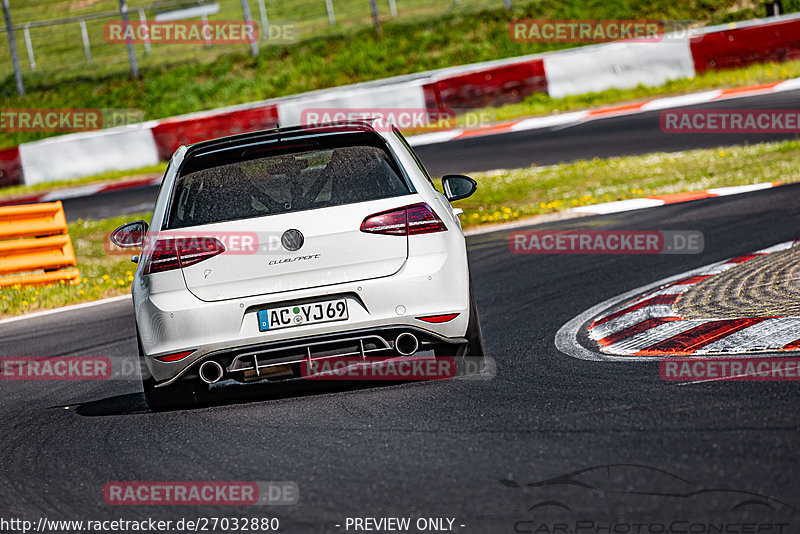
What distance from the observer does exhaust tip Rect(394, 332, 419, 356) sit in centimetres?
587

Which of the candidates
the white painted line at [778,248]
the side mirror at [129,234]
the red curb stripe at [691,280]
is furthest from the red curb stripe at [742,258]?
the side mirror at [129,234]

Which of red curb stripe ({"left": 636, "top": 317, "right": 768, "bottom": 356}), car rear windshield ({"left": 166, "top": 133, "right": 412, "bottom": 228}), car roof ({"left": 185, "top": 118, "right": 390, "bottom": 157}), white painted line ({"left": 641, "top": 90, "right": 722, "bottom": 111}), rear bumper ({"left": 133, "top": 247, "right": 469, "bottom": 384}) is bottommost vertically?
white painted line ({"left": 641, "top": 90, "right": 722, "bottom": 111})

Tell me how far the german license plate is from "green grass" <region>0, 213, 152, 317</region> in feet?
23.7

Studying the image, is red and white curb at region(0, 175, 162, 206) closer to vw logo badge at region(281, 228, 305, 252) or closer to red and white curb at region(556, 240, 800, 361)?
red and white curb at region(556, 240, 800, 361)

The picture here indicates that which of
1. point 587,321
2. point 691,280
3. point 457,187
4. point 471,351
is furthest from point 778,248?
point 471,351

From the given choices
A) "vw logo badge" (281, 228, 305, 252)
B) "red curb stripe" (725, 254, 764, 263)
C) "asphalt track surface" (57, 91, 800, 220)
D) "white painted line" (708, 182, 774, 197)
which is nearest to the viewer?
"vw logo badge" (281, 228, 305, 252)

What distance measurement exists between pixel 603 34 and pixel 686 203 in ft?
53.3

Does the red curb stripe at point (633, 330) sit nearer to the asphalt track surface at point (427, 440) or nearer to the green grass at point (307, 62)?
the asphalt track surface at point (427, 440)

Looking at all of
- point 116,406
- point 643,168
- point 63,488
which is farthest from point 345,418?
point 643,168

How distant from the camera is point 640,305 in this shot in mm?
7625

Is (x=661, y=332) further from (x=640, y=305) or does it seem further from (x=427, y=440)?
(x=427, y=440)

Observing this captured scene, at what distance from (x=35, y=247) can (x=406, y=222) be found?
8.53 m

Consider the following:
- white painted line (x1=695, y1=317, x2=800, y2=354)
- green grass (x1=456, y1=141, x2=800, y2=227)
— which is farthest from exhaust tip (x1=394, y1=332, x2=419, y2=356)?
green grass (x1=456, y1=141, x2=800, y2=227)

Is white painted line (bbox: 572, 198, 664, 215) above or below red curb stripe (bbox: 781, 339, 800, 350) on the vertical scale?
below
